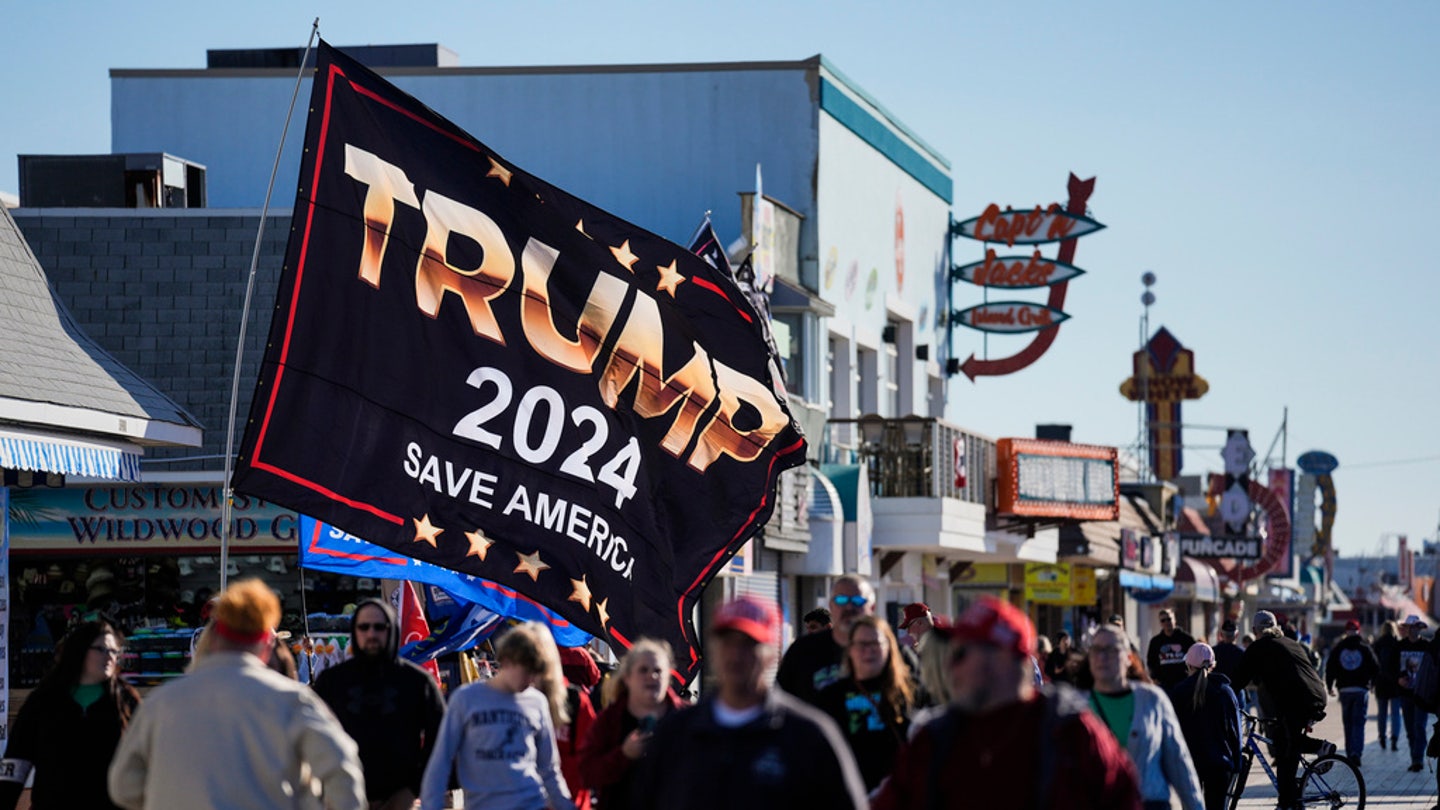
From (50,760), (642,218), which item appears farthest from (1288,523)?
(50,760)

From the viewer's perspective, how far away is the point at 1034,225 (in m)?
39.0

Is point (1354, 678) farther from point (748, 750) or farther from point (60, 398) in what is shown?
point (748, 750)

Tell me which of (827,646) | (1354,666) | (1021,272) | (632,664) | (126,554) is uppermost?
(1021,272)

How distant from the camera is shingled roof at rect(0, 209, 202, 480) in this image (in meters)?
14.0

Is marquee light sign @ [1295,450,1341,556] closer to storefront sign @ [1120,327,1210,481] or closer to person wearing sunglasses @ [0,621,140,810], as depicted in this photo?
storefront sign @ [1120,327,1210,481]

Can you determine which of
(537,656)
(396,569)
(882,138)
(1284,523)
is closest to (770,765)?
(537,656)

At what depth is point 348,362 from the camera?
1050 cm

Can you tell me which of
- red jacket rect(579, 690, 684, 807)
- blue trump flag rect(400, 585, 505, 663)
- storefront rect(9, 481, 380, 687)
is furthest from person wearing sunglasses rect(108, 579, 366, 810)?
storefront rect(9, 481, 380, 687)

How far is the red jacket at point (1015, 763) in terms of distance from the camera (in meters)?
5.76

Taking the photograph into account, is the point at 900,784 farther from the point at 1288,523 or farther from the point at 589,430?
the point at 1288,523

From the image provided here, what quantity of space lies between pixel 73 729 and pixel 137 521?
1336 centimetres

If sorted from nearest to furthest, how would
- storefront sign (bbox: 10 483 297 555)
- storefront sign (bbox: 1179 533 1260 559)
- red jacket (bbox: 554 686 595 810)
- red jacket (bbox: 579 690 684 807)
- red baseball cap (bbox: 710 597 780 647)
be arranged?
1. red baseball cap (bbox: 710 597 780 647)
2. red jacket (bbox: 579 690 684 807)
3. red jacket (bbox: 554 686 595 810)
4. storefront sign (bbox: 10 483 297 555)
5. storefront sign (bbox: 1179 533 1260 559)

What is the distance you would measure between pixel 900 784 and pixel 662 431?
6306mm

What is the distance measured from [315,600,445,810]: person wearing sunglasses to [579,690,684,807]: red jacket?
0.81 m
